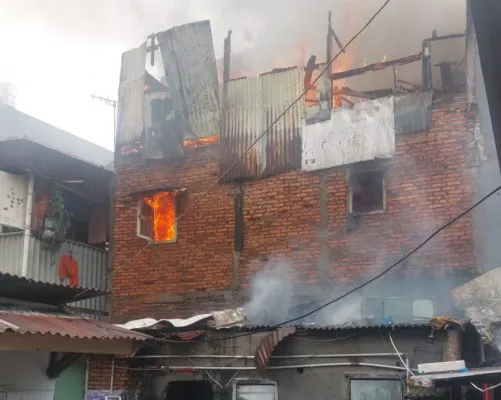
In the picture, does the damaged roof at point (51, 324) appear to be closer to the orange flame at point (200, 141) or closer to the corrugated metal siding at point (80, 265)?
the corrugated metal siding at point (80, 265)

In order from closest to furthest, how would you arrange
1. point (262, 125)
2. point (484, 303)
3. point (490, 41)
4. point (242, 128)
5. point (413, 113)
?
1. point (490, 41)
2. point (484, 303)
3. point (413, 113)
4. point (262, 125)
5. point (242, 128)

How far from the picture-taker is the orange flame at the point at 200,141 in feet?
44.2

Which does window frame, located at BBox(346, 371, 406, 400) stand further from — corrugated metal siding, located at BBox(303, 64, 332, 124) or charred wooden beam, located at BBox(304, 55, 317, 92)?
charred wooden beam, located at BBox(304, 55, 317, 92)

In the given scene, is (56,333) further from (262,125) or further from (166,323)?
(262,125)

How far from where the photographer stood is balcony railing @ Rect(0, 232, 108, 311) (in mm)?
13438

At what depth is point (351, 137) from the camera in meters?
12.1

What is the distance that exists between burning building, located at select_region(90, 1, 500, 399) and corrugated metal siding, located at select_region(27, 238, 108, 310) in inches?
49.2

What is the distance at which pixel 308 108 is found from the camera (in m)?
12.6

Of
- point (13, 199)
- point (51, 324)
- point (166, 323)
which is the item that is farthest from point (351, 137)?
point (13, 199)

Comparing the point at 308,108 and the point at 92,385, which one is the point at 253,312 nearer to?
the point at 92,385

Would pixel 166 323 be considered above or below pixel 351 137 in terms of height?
below

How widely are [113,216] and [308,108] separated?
5.16 meters

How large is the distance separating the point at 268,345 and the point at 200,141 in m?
5.24

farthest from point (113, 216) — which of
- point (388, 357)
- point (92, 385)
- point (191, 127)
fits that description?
point (388, 357)
